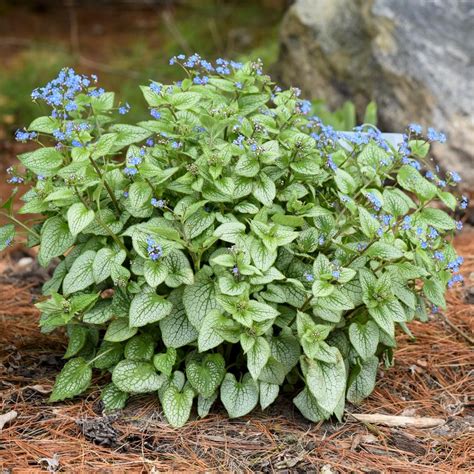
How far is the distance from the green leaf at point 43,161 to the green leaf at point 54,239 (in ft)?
0.50

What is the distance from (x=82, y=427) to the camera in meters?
2.38

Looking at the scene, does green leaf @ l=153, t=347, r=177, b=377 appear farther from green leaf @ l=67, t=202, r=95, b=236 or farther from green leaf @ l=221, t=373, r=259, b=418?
green leaf @ l=67, t=202, r=95, b=236

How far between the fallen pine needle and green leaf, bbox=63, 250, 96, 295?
0.95 m

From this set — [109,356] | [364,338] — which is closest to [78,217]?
[109,356]

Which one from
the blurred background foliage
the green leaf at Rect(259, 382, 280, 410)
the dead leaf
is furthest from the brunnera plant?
the blurred background foliage

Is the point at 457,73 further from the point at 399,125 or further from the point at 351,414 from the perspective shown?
the point at 351,414

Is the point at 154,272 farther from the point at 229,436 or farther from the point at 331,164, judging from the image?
the point at 331,164

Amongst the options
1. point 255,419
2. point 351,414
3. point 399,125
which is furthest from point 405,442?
Answer: point 399,125

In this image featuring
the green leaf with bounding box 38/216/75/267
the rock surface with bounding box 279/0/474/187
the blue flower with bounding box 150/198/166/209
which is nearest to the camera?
the blue flower with bounding box 150/198/166/209

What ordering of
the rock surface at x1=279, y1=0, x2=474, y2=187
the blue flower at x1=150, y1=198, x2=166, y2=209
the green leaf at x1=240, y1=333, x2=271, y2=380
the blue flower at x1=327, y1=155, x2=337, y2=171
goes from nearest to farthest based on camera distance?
the green leaf at x1=240, y1=333, x2=271, y2=380 < the blue flower at x1=150, y1=198, x2=166, y2=209 < the blue flower at x1=327, y1=155, x2=337, y2=171 < the rock surface at x1=279, y1=0, x2=474, y2=187

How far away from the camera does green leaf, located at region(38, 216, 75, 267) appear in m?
2.43

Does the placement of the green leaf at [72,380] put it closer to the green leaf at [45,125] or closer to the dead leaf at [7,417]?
the dead leaf at [7,417]

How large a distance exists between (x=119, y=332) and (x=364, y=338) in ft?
2.47

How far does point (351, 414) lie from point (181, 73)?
398cm
